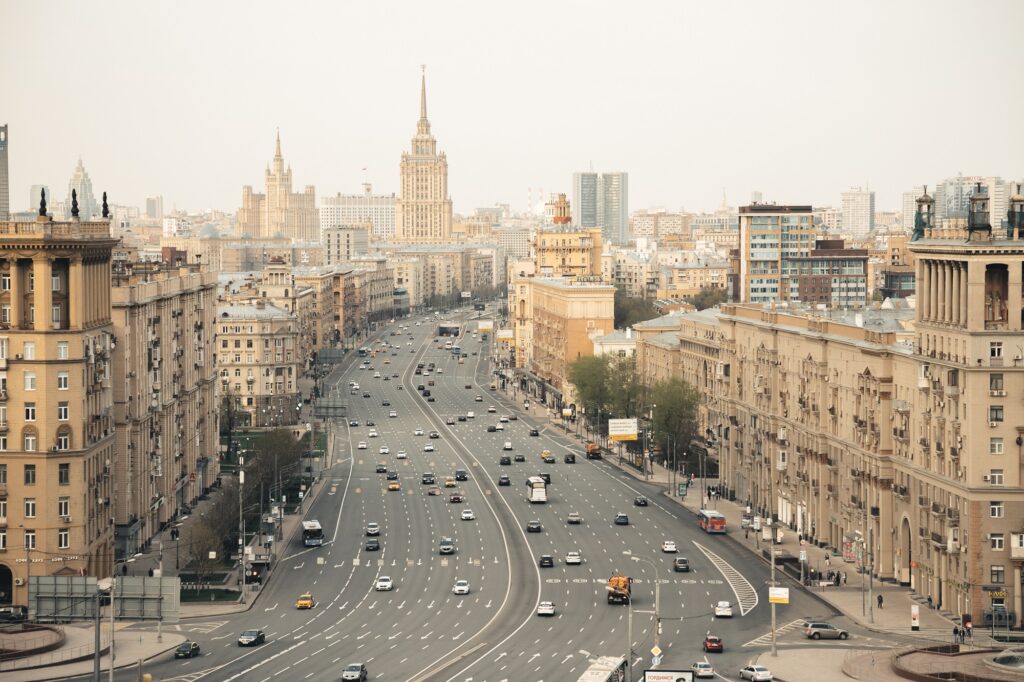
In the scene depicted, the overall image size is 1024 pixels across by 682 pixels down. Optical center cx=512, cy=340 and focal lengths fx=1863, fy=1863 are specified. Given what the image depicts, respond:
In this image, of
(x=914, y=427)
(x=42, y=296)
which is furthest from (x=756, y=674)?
(x=42, y=296)

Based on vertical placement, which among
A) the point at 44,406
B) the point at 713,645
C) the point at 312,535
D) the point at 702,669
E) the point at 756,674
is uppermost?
the point at 44,406

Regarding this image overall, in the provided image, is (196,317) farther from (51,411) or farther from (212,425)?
(51,411)

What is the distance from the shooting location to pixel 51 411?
98625 millimetres

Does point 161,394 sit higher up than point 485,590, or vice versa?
point 161,394

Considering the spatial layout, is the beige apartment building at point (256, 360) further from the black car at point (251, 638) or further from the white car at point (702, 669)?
the white car at point (702, 669)

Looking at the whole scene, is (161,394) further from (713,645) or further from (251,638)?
(713,645)

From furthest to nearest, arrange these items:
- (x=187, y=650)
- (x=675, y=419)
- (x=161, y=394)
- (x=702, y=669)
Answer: (x=675, y=419), (x=161, y=394), (x=187, y=650), (x=702, y=669)

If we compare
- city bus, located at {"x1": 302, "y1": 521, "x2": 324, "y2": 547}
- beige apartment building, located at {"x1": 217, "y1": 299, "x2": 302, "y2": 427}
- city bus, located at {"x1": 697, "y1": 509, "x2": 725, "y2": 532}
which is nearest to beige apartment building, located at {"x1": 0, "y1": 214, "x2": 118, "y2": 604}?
city bus, located at {"x1": 302, "y1": 521, "x2": 324, "y2": 547}

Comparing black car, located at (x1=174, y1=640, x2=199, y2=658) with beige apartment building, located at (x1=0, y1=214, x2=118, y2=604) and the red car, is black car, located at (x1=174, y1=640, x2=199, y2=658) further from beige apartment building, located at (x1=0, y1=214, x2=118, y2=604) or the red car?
the red car

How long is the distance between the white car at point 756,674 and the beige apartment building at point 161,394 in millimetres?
43906

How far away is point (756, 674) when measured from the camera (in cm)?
7844

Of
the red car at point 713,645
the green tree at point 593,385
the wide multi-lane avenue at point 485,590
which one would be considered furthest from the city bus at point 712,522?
the green tree at point 593,385

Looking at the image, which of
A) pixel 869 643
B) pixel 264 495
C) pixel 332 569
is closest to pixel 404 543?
pixel 332 569

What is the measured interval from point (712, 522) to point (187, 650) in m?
45.4
